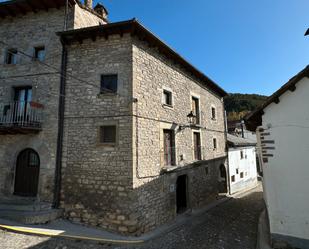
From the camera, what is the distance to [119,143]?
734cm

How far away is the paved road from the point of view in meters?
5.88

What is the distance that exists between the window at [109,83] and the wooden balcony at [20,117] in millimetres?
2738

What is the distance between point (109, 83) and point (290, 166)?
6633 mm

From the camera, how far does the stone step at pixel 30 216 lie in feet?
22.7

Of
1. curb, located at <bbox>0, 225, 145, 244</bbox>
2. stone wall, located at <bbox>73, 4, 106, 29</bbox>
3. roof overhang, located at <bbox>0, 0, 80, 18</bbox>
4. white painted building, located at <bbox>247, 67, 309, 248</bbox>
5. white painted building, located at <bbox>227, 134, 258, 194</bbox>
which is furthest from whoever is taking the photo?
white painted building, located at <bbox>227, 134, 258, 194</bbox>

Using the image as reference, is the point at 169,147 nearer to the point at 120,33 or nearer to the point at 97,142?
the point at 97,142

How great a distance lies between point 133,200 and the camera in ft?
22.9

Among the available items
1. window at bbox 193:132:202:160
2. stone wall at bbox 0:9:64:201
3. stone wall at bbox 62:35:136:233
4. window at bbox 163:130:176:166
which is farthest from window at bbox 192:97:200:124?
stone wall at bbox 0:9:64:201

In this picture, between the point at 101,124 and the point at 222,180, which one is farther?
the point at 222,180

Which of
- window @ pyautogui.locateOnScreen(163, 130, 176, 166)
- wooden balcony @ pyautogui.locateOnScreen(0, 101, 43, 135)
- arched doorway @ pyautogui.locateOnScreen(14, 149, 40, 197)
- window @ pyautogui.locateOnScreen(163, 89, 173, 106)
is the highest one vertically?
window @ pyautogui.locateOnScreen(163, 89, 173, 106)

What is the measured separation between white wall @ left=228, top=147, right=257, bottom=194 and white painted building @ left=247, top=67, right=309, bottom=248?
9808 millimetres

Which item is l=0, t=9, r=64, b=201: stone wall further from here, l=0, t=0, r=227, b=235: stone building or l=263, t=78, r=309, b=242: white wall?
l=263, t=78, r=309, b=242: white wall

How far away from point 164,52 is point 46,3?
564 cm

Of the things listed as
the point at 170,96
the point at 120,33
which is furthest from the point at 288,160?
the point at 120,33
